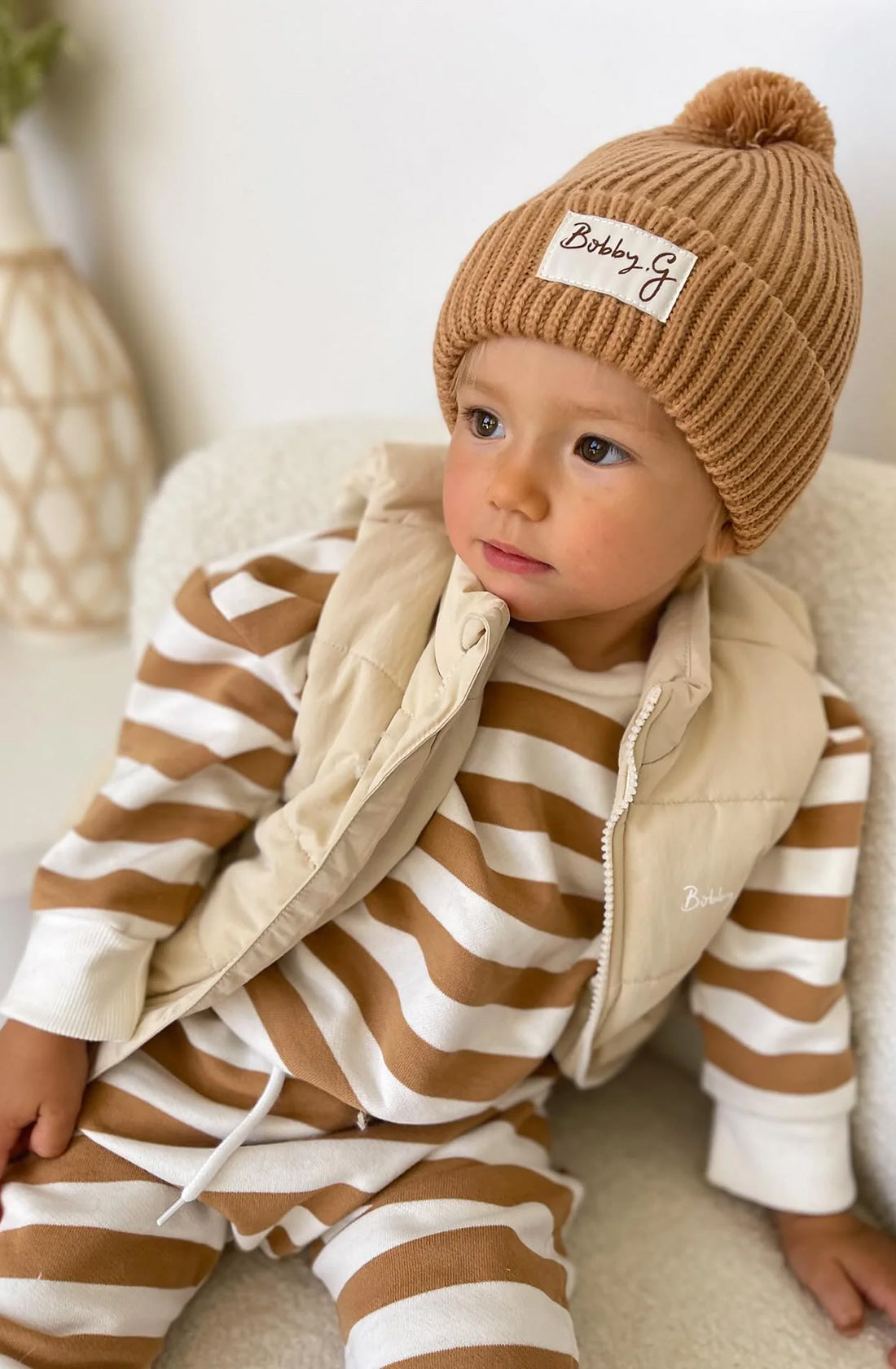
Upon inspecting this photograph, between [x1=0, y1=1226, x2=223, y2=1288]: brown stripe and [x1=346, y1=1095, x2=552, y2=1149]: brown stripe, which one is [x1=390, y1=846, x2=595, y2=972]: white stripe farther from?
[x1=0, y1=1226, x2=223, y2=1288]: brown stripe

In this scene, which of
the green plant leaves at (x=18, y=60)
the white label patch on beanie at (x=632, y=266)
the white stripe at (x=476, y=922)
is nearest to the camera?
the white label patch on beanie at (x=632, y=266)

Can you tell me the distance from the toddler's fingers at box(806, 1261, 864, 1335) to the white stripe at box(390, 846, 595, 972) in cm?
26

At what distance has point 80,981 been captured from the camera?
66 centimetres

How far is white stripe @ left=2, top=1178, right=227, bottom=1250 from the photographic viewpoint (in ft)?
2.02

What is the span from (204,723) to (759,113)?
0.49m

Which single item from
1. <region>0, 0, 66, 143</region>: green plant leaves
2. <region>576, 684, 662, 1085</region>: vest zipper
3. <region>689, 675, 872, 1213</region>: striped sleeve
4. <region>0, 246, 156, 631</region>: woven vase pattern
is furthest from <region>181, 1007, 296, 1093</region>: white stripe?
<region>0, 0, 66, 143</region>: green plant leaves

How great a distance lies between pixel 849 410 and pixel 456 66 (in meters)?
0.42

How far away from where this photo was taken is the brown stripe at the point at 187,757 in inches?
26.9

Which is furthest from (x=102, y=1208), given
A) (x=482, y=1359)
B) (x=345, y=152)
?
(x=345, y=152)

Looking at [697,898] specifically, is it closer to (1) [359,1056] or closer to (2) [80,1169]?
(1) [359,1056]

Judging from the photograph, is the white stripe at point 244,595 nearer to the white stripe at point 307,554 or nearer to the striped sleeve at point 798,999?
the white stripe at point 307,554

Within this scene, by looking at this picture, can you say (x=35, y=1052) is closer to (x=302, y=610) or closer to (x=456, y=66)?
(x=302, y=610)

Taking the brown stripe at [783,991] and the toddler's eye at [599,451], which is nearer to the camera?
the toddler's eye at [599,451]

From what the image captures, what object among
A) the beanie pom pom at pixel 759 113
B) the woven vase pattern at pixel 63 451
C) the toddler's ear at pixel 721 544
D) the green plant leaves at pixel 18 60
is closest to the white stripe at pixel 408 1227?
the toddler's ear at pixel 721 544
